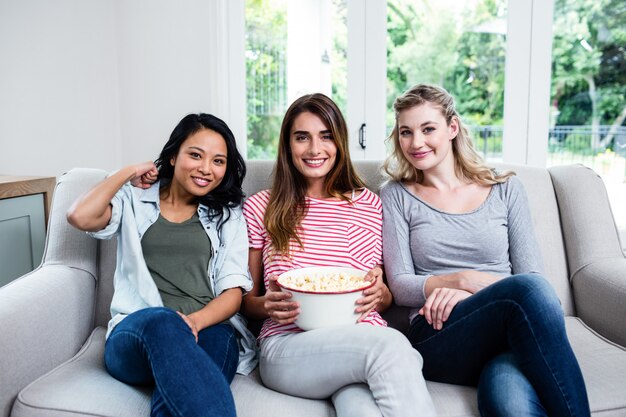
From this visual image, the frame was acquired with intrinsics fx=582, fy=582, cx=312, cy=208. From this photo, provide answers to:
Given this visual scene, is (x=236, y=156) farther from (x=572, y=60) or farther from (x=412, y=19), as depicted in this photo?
(x=572, y=60)

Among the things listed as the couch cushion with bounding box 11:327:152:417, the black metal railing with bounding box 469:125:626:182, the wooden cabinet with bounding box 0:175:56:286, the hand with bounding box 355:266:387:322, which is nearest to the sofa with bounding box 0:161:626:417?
the couch cushion with bounding box 11:327:152:417

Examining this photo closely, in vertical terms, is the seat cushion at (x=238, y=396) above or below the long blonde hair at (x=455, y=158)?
below

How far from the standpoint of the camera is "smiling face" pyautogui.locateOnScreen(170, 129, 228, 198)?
1.58 m

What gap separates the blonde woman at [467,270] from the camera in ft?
4.03

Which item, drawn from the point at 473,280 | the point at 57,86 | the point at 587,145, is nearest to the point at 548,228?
the point at 473,280

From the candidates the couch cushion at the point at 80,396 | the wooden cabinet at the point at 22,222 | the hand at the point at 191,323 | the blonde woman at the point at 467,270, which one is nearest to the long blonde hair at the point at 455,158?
the blonde woman at the point at 467,270

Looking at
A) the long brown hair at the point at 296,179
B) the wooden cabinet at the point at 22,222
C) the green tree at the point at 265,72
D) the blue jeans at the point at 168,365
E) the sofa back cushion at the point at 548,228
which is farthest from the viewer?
the green tree at the point at 265,72

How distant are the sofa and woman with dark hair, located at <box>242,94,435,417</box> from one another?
0.10 metres

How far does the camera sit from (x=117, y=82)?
3158mm

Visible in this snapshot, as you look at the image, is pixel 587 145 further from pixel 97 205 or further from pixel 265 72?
pixel 97 205

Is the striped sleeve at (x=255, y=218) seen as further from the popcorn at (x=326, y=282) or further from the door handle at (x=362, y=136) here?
the door handle at (x=362, y=136)

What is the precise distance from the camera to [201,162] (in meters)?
1.58

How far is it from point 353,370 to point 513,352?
36cm

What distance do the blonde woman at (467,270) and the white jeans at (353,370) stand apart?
0.16 metres
